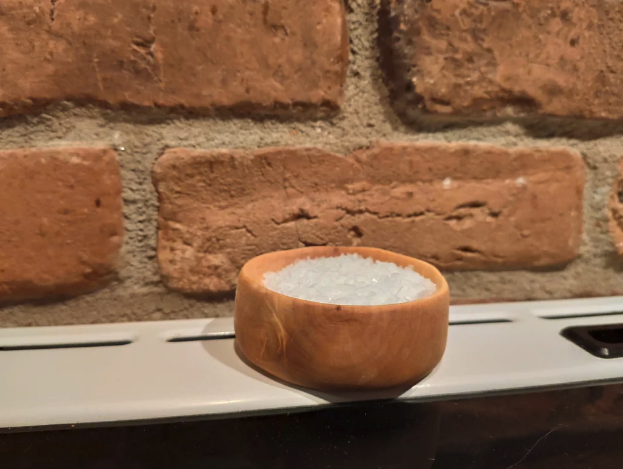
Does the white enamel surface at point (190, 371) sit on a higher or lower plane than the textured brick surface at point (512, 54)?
lower

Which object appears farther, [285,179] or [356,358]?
[285,179]

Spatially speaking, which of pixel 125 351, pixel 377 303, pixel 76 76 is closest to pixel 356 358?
pixel 377 303

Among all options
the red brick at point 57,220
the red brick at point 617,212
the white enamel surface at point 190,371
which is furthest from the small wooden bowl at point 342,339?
the red brick at point 617,212

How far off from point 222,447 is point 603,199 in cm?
39

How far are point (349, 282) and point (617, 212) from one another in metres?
0.29

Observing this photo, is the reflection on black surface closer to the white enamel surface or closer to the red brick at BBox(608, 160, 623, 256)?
the white enamel surface

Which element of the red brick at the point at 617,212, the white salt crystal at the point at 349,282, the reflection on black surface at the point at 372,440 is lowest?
the reflection on black surface at the point at 372,440

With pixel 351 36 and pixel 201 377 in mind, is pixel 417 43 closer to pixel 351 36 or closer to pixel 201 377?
pixel 351 36

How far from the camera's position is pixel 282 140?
0.39 metres

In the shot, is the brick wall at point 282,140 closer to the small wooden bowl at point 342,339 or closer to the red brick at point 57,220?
the red brick at point 57,220

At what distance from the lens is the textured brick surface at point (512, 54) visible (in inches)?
15.0

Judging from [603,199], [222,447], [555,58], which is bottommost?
[222,447]

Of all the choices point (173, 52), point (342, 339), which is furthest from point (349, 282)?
point (173, 52)

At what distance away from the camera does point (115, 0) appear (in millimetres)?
342
